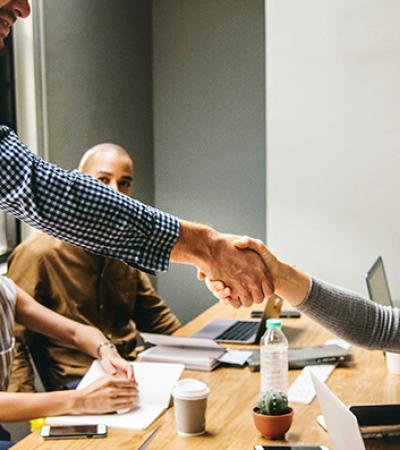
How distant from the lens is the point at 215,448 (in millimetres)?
1702

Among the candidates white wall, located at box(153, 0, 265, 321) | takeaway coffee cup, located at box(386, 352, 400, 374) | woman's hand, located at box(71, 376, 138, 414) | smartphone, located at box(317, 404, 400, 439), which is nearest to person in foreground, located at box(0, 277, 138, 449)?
woman's hand, located at box(71, 376, 138, 414)

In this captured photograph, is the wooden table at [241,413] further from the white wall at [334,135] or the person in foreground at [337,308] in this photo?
the white wall at [334,135]

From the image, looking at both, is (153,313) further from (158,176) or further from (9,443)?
(158,176)

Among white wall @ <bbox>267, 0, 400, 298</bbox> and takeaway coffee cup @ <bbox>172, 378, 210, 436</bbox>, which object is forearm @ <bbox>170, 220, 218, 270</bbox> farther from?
white wall @ <bbox>267, 0, 400, 298</bbox>

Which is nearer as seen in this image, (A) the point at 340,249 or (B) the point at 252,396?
(B) the point at 252,396

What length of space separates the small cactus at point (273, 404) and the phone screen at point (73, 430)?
39cm

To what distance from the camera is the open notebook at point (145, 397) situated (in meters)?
1.85

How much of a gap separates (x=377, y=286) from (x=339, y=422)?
1375 mm

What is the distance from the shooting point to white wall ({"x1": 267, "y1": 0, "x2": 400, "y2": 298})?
12.0ft

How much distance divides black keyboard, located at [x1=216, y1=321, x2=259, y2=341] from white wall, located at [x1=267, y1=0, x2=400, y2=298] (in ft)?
3.02

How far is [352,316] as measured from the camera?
1897mm

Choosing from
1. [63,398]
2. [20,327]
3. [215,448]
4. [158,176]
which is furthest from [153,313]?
[158,176]

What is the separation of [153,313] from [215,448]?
4.99ft

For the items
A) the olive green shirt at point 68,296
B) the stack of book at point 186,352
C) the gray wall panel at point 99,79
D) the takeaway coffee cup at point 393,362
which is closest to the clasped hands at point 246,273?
the stack of book at point 186,352
